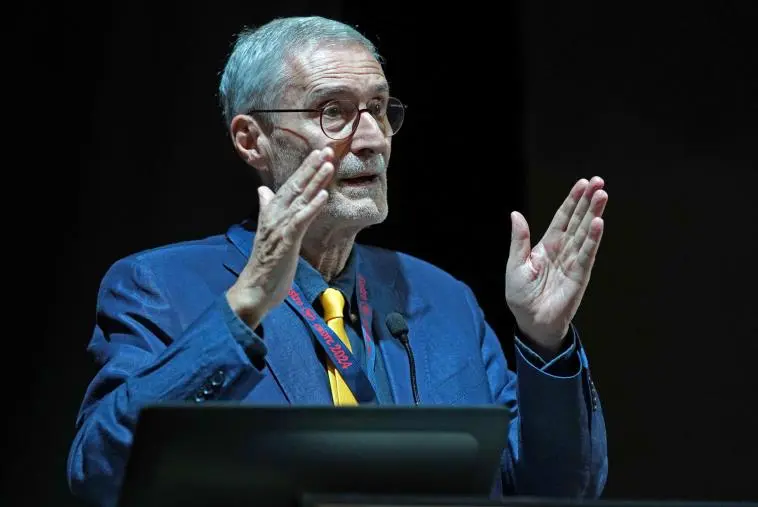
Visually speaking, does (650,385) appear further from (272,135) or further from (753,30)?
(272,135)

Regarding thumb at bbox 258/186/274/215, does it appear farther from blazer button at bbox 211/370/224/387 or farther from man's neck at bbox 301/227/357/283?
man's neck at bbox 301/227/357/283

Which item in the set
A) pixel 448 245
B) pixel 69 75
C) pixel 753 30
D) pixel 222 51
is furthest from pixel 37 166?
pixel 753 30

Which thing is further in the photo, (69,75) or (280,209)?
(69,75)

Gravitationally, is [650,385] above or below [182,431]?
below

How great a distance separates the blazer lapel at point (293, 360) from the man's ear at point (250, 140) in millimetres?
368

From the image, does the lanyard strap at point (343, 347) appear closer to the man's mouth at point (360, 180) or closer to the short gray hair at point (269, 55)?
the man's mouth at point (360, 180)

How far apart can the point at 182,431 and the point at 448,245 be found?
1.98 meters

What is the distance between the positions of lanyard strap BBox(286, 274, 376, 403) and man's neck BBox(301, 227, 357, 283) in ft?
0.30

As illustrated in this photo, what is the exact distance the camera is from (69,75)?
3.07 metres

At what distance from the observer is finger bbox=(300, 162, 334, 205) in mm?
2033

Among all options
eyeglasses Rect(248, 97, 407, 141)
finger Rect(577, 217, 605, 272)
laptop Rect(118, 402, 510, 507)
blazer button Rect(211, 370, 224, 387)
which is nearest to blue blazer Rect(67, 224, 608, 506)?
blazer button Rect(211, 370, 224, 387)

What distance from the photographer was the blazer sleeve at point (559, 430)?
7.37 feet

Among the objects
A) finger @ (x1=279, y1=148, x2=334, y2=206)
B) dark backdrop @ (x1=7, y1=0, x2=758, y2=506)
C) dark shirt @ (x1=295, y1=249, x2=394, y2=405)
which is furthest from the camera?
dark backdrop @ (x1=7, y1=0, x2=758, y2=506)

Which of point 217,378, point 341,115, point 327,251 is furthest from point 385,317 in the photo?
point 217,378
